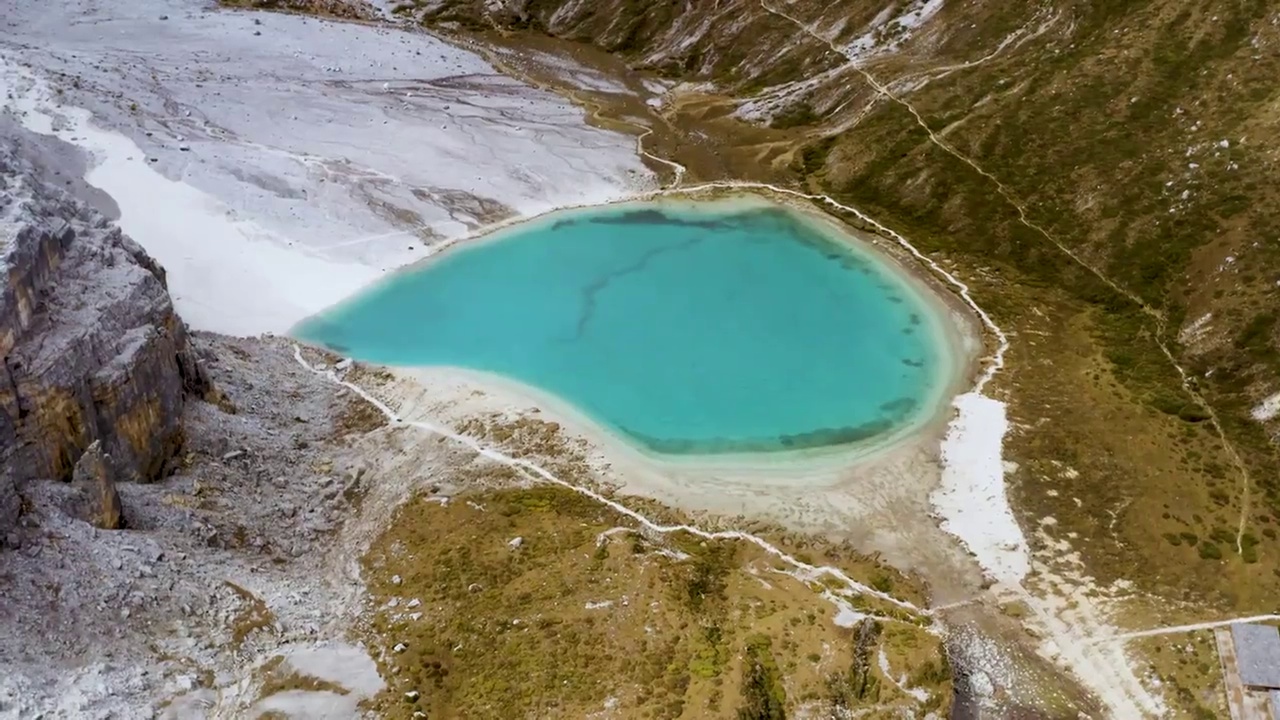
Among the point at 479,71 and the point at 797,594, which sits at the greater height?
the point at 479,71

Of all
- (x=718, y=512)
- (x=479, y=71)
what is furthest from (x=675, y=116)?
A: (x=718, y=512)

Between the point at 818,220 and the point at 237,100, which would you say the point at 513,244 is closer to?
the point at 818,220

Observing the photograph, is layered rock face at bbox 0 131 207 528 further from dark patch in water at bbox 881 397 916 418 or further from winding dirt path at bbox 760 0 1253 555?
winding dirt path at bbox 760 0 1253 555

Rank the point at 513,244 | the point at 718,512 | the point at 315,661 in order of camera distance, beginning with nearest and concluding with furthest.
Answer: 1. the point at 315,661
2. the point at 718,512
3. the point at 513,244

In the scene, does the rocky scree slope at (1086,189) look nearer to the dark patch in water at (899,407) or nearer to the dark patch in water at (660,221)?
the dark patch in water at (899,407)

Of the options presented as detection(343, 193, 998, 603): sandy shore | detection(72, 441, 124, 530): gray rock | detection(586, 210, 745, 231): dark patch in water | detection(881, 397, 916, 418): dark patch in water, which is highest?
detection(586, 210, 745, 231): dark patch in water

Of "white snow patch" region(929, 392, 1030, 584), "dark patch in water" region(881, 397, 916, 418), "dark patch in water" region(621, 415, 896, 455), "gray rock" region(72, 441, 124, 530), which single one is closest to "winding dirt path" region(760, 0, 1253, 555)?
"white snow patch" region(929, 392, 1030, 584)
